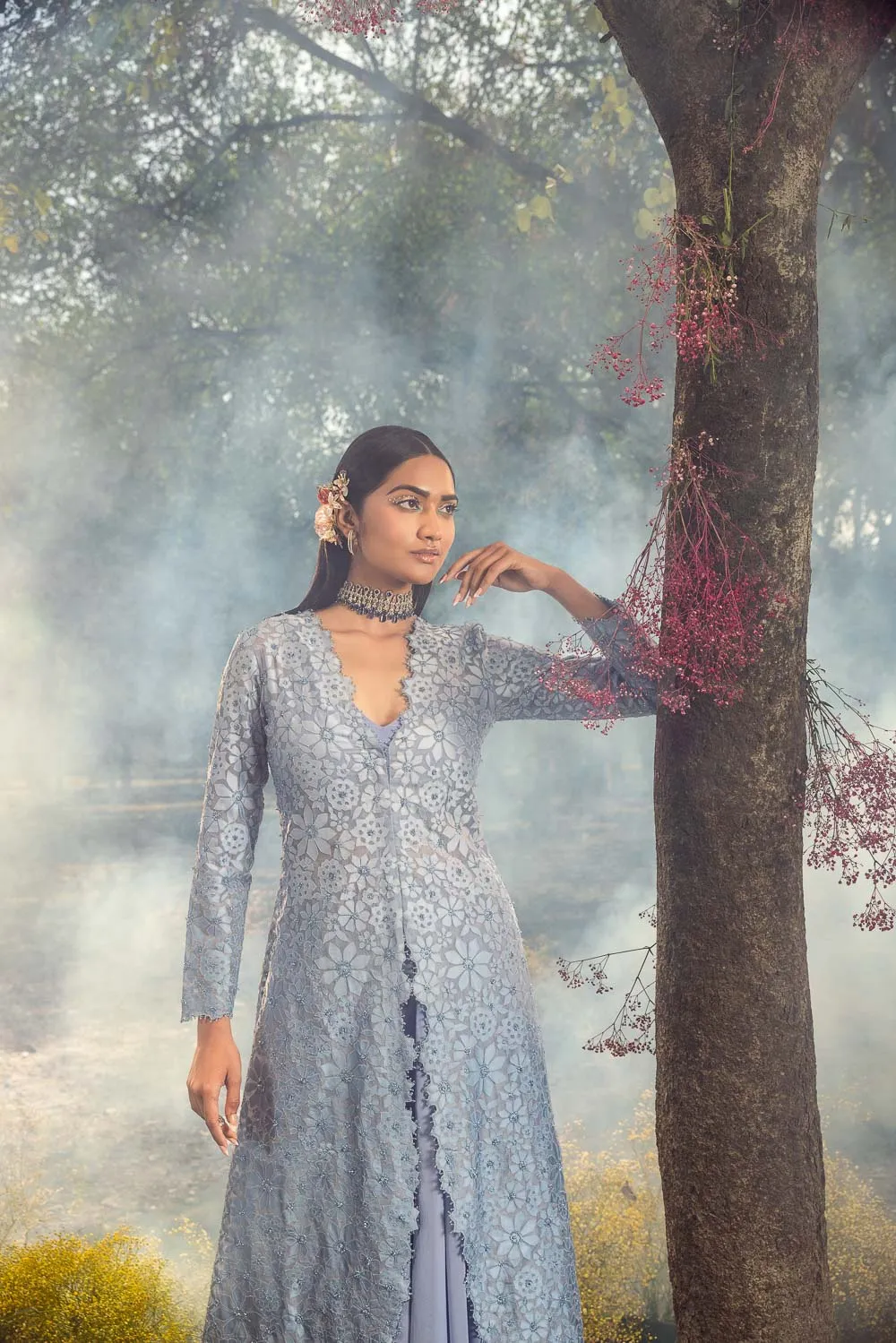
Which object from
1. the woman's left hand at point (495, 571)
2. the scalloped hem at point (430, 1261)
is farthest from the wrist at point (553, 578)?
the scalloped hem at point (430, 1261)

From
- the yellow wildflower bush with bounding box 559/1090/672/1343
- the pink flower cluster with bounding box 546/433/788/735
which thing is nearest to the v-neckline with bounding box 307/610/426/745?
the pink flower cluster with bounding box 546/433/788/735

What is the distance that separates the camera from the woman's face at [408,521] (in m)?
2.03

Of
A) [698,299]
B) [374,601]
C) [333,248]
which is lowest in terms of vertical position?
[374,601]

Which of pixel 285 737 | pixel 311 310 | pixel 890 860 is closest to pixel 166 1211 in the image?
pixel 285 737

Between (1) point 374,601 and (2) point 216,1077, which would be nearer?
(2) point 216,1077

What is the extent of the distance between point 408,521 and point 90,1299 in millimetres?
2234

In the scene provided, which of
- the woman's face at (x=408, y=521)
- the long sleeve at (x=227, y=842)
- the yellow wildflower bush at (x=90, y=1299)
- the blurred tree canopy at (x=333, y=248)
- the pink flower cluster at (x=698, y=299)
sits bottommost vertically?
the yellow wildflower bush at (x=90, y=1299)

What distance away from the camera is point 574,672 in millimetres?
2061

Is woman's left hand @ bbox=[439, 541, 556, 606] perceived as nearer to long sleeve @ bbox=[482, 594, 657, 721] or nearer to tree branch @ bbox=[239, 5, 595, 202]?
long sleeve @ bbox=[482, 594, 657, 721]

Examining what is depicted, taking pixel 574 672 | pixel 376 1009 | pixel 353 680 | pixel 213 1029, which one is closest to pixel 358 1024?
pixel 376 1009

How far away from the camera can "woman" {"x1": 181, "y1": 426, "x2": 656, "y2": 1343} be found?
186 cm

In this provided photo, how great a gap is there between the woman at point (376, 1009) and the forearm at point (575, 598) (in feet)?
0.11

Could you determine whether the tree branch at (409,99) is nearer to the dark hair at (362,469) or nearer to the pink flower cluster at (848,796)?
the dark hair at (362,469)

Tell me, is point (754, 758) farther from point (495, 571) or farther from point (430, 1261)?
point (430, 1261)
